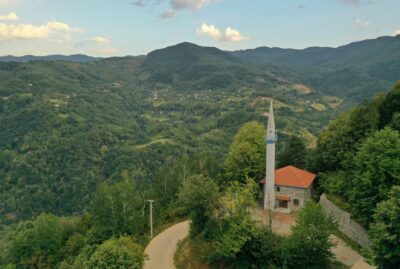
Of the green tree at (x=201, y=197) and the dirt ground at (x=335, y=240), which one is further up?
the green tree at (x=201, y=197)

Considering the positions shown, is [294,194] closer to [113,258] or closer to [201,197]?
[201,197]

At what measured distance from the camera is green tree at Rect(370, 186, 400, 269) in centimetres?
2141

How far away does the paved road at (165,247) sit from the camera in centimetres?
3147

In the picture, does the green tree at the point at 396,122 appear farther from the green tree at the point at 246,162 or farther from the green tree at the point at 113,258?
the green tree at the point at 113,258

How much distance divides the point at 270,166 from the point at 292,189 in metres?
3.39

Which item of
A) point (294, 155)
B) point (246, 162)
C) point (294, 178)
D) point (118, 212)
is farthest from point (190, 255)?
point (294, 155)

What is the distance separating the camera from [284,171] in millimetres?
39500

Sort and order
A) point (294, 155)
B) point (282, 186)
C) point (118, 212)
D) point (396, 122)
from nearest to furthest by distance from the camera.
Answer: point (396, 122)
point (282, 186)
point (118, 212)
point (294, 155)

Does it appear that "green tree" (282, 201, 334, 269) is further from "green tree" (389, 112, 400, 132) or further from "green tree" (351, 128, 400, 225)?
"green tree" (389, 112, 400, 132)

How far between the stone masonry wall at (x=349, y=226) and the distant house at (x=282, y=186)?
2.98 m

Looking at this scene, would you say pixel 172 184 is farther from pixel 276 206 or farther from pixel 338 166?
pixel 338 166

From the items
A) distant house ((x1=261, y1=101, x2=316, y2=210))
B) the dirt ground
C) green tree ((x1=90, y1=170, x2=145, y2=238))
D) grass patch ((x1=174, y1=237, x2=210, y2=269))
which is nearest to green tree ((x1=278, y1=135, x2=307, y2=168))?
distant house ((x1=261, y1=101, x2=316, y2=210))

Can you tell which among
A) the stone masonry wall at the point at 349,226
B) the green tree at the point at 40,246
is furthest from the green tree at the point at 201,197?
the green tree at the point at 40,246

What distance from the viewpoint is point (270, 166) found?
3741 centimetres
